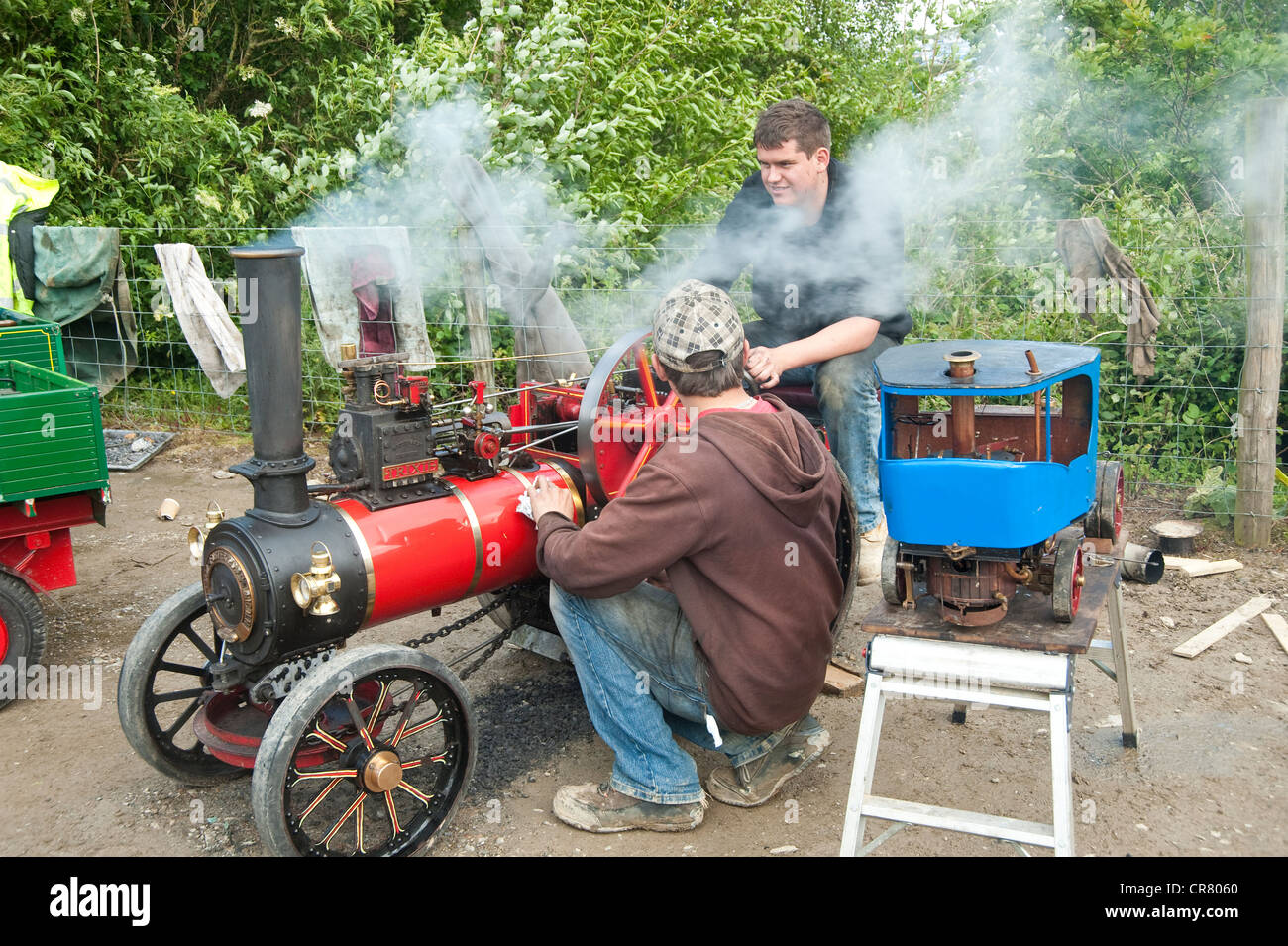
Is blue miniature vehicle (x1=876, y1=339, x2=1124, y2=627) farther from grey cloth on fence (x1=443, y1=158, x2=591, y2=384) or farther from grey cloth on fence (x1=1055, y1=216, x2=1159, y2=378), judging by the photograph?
grey cloth on fence (x1=443, y1=158, x2=591, y2=384)

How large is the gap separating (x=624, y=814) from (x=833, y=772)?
2.48ft

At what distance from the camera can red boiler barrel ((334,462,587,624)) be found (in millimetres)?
3084

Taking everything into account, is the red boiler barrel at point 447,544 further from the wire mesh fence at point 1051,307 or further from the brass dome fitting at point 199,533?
the wire mesh fence at point 1051,307

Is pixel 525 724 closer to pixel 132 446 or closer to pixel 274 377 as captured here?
pixel 274 377

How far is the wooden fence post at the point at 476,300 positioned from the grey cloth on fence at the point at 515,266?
15 centimetres

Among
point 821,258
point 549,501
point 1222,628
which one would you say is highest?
point 821,258

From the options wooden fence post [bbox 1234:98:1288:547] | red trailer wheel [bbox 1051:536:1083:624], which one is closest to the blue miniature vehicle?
red trailer wheel [bbox 1051:536:1083:624]

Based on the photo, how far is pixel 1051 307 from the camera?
6059 mm

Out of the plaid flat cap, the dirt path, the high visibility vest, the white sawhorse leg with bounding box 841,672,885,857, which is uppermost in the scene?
the high visibility vest

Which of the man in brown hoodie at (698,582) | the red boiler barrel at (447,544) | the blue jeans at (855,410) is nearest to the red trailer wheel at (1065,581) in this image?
the man in brown hoodie at (698,582)

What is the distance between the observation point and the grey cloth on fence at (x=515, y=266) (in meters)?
5.99

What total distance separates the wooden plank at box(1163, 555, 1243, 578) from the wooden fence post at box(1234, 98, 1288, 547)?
348 millimetres

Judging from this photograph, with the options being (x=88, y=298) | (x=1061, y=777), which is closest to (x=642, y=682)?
(x=1061, y=777)

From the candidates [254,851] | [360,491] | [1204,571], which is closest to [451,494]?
[360,491]
